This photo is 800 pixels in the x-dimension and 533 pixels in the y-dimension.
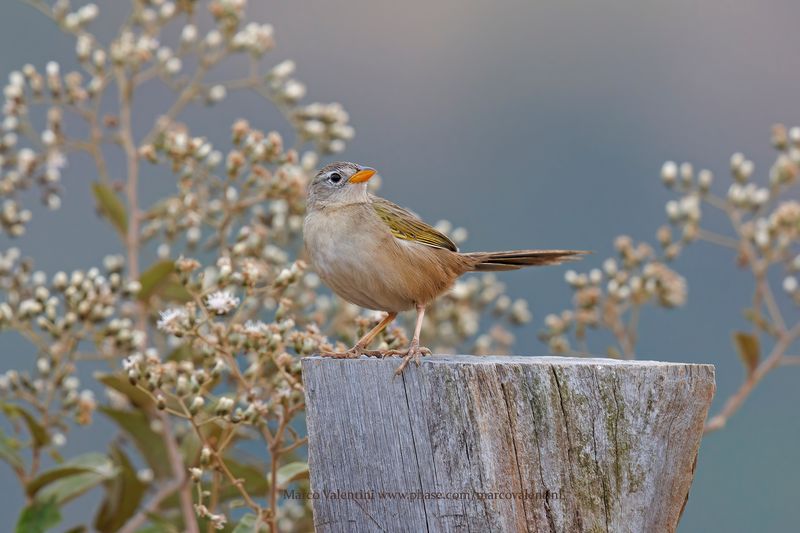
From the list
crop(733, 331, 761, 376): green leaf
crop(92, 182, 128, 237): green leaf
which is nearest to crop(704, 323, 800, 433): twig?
crop(733, 331, 761, 376): green leaf

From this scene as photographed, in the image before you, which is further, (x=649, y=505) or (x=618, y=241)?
(x=618, y=241)

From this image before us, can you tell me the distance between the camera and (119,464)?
5.34 metres

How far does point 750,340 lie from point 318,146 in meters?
2.64

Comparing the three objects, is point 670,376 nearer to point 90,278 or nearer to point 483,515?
point 483,515

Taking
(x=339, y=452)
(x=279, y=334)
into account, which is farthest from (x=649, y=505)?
(x=279, y=334)

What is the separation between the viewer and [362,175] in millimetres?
4348

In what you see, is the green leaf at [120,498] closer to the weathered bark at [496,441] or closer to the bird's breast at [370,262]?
the bird's breast at [370,262]

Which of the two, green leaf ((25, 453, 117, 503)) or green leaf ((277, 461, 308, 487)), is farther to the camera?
green leaf ((25, 453, 117, 503))

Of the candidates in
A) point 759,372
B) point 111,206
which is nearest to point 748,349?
point 759,372

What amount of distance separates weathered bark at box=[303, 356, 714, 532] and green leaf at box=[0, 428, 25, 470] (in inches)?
85.6

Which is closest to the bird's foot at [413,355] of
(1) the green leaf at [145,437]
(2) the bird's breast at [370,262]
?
(2) the bird's breast at [370,262]

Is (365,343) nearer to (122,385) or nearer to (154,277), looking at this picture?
(122,385)

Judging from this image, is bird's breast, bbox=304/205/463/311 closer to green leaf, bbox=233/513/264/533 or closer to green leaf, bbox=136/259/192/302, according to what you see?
green leaf, bbox=233/513/264/533

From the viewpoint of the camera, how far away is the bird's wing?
4113mm
